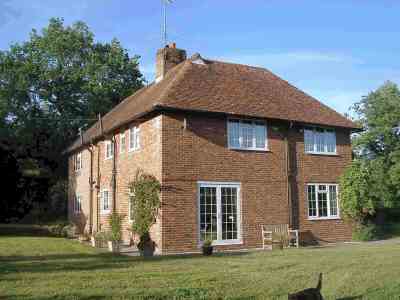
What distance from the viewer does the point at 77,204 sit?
3409cm

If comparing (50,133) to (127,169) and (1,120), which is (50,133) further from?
(127,169)

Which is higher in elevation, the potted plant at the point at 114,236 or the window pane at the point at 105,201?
the window pane at the point at 105,201

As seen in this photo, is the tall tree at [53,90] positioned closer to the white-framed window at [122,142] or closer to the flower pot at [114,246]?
the white-framed window at [122,142]

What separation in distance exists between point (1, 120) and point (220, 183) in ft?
94.2

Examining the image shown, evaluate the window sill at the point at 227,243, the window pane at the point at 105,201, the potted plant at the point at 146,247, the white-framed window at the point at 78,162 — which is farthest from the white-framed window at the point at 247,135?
the white-framed window at the point at 78,162

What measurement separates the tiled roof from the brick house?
2.4 inches

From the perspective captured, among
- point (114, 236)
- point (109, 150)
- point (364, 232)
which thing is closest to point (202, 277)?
point (114, 236)

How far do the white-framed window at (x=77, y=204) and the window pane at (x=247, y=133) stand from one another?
1585 centimetres

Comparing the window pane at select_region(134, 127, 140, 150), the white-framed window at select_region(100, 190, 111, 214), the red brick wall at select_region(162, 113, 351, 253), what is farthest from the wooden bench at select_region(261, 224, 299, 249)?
the white-framed window at select_region(100, 190, 111, 214)

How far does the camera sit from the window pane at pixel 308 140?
22972mm

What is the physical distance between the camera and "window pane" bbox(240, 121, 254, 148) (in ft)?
69.5

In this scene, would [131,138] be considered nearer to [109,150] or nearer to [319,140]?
[109,150]

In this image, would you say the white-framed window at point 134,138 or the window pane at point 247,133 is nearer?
the window pane at point 247,133

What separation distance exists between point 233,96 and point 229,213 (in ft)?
17.5
